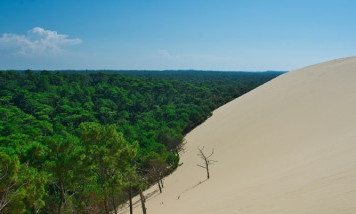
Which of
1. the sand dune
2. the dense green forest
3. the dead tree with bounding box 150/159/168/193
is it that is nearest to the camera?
the sand dune

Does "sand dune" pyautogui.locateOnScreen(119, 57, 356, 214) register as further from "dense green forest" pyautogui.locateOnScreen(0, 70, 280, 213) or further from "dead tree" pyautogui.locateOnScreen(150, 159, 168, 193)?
"dense green forest" pyautogui.locateOnScreen(0, 70, 280, 213)

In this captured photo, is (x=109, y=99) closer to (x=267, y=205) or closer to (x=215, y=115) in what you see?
(x=215, y=115)

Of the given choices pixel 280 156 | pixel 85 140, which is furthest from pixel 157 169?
pixel 85 140

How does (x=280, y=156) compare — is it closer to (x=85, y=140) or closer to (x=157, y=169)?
(x=157, y=169)

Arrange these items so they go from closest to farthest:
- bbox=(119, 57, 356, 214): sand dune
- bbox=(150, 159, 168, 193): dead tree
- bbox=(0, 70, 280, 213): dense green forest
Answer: bbox=(119, 57, 356, 214): sand dune → bbox=(0, 70, 280, 213): dense green forest → bbox=(150, 159, 168, 193): dead tree

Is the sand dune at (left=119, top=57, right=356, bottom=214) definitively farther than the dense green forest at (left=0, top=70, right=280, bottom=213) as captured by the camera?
No

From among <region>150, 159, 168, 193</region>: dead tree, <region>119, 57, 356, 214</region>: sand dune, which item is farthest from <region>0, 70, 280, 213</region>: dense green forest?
<region>119, 57, 356, 214</region>: sand dune
